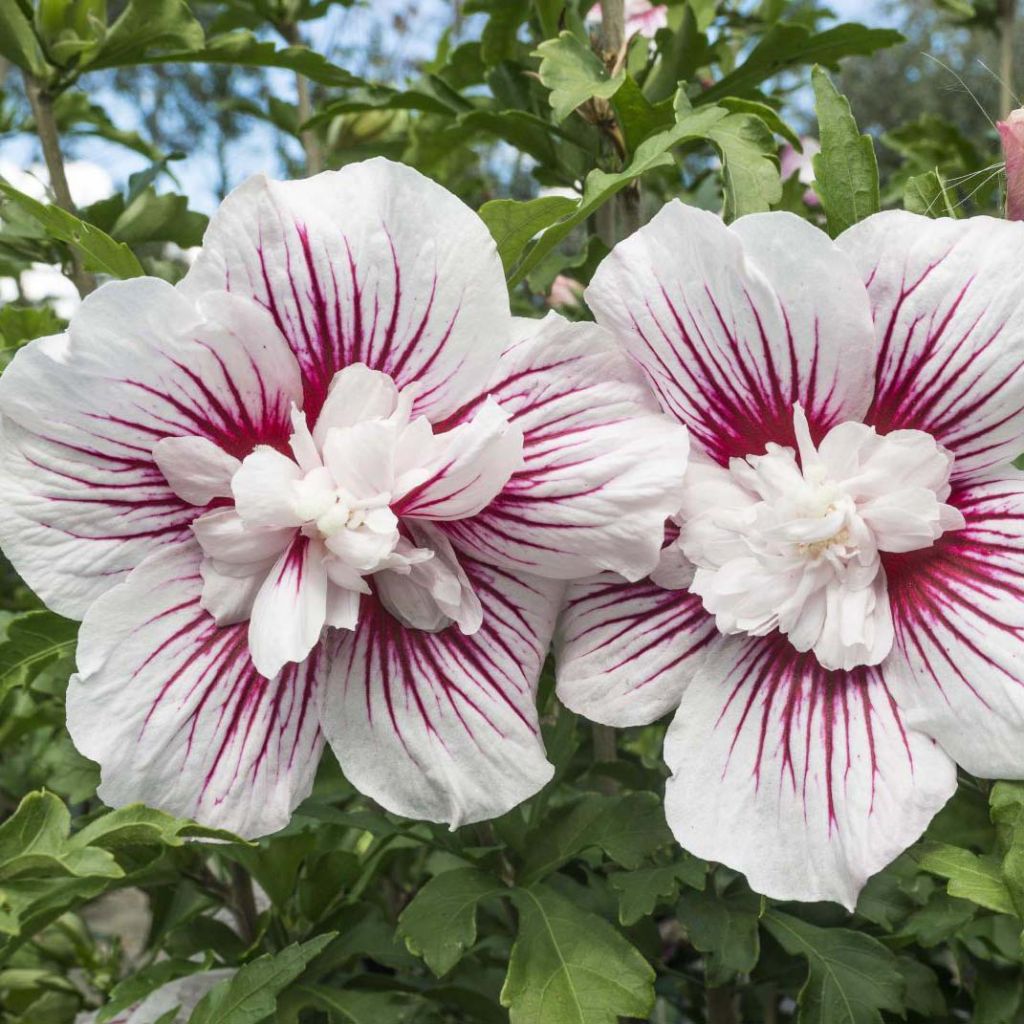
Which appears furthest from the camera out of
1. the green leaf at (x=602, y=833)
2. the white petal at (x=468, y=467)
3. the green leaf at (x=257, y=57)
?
the green leaf at (x=257, y=57)

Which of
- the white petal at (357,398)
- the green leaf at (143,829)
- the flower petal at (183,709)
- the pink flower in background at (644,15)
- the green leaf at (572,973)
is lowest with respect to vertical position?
the green leaf at (572,973)

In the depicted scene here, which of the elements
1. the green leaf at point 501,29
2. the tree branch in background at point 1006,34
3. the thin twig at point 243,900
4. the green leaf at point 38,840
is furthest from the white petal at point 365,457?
the tree branch in background at point 1006,34

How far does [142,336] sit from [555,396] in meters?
0.23

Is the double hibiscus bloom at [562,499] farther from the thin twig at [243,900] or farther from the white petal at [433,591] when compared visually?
the thin twig at [243,900]

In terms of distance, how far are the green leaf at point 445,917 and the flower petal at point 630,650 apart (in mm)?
216

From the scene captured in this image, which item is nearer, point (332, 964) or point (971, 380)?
point (971, 380)

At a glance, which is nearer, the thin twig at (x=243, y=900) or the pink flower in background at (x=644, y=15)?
the thin twig at (x=243, y=900)

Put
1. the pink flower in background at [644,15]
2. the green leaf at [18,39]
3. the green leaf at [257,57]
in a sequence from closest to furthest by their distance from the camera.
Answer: the green leaf at [18,39], the green leaf at [257,57], the pink flower in background at [644,15]

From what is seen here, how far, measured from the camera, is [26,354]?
0.63 metres

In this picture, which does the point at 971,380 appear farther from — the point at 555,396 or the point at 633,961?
the point at 633,961

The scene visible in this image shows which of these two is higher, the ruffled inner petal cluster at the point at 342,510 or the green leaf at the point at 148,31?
the green leaf at the point at 148,31

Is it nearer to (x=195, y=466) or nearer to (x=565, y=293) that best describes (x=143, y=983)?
(x=195, y=466)

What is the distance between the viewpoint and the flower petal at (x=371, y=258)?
0.64m

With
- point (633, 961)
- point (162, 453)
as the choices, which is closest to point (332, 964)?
point (633, 961)
